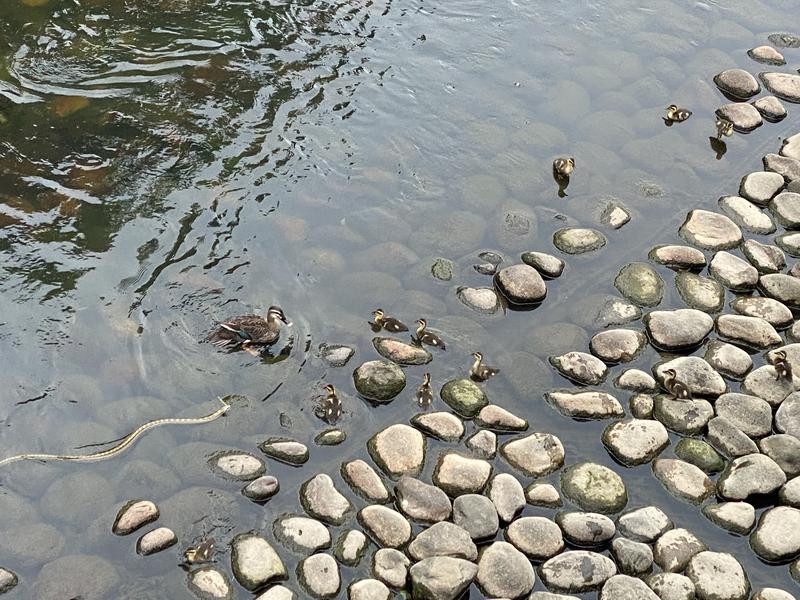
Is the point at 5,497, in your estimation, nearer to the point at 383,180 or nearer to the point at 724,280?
the point at 383,180

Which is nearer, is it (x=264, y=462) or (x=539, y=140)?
(x=264, y=462)

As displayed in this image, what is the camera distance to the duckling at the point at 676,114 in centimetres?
1114

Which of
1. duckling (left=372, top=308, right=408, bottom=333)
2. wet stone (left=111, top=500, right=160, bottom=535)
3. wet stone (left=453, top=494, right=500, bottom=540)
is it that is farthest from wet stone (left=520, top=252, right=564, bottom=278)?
wet stone (left=111, top=500, right=160, bottom=535)

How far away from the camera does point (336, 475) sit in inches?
274

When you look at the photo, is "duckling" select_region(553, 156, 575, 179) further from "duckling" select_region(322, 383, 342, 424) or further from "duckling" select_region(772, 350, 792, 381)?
"duckling" select_region(322, 383, 342, 424)

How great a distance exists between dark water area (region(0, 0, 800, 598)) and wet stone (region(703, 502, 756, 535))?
10 cm

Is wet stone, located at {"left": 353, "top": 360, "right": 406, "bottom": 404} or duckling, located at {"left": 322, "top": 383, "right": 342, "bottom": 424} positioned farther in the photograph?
wet stone, located at {"left": 353, "top": 360, "right": 406, "bottom": 404}

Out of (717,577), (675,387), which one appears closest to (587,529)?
(717,577)

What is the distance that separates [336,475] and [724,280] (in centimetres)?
466

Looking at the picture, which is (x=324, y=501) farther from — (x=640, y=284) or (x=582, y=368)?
(x=640, y=284)

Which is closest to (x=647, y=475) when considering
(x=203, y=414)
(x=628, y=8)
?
(x=203, y=414)

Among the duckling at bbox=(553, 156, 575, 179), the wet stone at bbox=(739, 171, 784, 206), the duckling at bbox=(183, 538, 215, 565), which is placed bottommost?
the duckling at bbox=(183, 538, 215, 565)

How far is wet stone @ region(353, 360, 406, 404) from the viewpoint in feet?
24.9

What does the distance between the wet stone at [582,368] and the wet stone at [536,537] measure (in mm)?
1697
